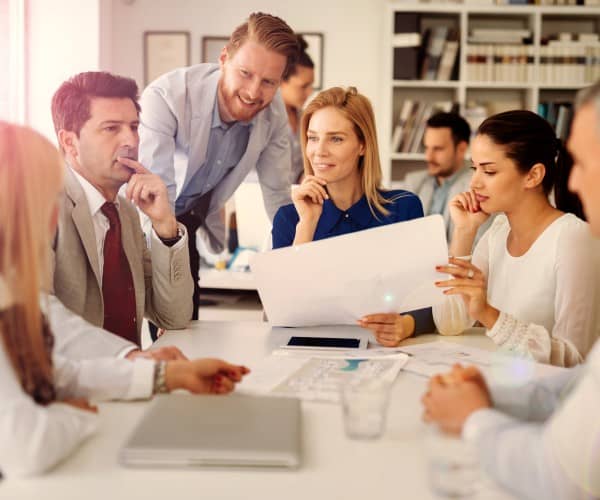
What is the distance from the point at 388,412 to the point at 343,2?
168 inches

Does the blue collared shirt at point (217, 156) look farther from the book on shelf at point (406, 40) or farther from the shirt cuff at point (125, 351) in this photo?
the book on shelf at point (406, 40)

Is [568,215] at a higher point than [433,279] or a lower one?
higher

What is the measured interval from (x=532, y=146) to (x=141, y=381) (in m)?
1.19

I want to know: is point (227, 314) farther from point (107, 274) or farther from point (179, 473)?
point (179, 473)

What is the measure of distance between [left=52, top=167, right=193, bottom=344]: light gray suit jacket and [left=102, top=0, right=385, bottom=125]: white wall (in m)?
3.25


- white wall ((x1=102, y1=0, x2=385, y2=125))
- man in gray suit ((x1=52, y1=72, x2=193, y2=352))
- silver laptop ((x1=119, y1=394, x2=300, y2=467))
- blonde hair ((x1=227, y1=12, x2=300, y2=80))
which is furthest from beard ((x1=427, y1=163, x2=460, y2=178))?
silver laptop ((x1=119, y1=394, x2=300, y2=467))

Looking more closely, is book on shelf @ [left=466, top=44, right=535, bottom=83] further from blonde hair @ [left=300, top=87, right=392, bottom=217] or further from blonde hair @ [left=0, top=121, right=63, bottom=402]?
blonde hair @ [left=0, top=121, right=63, bottom=402]

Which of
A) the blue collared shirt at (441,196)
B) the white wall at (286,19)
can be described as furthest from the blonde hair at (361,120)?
the white wall at (286,19)

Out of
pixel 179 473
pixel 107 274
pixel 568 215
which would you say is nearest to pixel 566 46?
pixel 568 215

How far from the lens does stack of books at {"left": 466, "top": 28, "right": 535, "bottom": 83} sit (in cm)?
471

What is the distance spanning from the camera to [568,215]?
70.1 inches

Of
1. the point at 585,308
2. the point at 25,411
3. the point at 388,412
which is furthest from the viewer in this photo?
the point at 585,308

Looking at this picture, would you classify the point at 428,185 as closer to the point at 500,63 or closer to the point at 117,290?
the point at 500,63

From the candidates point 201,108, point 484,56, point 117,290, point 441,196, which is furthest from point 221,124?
point 484,56
